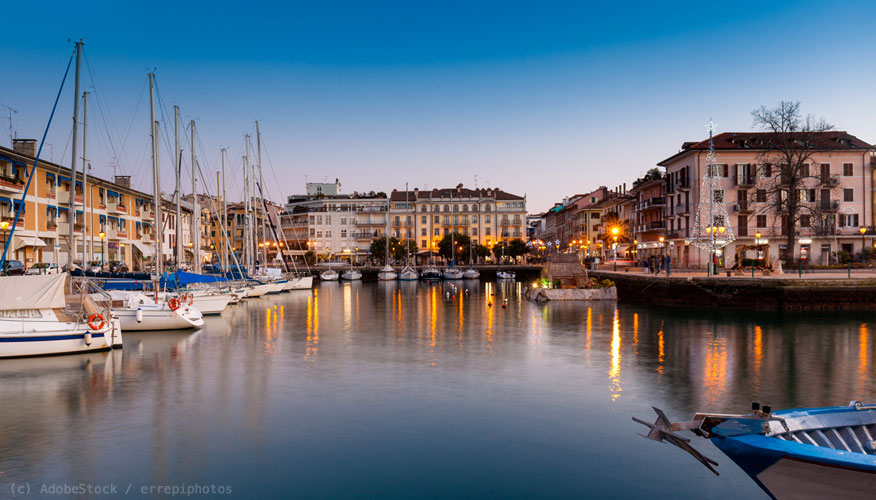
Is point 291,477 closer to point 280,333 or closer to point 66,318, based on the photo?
point 66,318

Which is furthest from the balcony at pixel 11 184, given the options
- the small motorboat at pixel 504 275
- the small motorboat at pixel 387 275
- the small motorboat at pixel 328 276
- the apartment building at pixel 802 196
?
the small motorboat at pixel 504 275

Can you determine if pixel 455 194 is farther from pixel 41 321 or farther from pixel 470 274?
pixel 41 321

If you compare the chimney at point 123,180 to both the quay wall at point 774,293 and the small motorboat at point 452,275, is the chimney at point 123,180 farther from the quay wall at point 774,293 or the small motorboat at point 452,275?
the quay wall at point 774,293

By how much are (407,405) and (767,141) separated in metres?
59.4

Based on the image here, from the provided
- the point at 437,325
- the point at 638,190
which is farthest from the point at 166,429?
the point at 638,190

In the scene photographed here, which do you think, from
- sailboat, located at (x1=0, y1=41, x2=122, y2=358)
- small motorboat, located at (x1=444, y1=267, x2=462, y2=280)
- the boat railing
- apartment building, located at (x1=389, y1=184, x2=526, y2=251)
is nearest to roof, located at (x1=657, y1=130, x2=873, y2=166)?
small motorboat, located at (x1=444, y1=267, x2=462, y2=280)

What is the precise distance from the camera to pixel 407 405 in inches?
678

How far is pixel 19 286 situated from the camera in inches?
858

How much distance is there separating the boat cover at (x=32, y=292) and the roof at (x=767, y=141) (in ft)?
197

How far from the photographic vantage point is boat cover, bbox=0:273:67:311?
71.0 feet

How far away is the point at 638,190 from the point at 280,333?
65157 mm

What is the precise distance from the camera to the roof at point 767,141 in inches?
2549

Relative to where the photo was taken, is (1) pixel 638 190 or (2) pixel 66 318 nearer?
(2) pixel 66 318

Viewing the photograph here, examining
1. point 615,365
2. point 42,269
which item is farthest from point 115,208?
point 615,365
